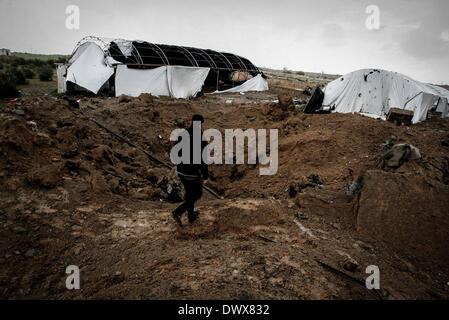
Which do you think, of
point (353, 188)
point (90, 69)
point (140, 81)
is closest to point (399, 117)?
point (353, 188)

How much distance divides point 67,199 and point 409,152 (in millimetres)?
6263

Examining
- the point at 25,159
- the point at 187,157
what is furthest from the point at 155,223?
the point at 25,159

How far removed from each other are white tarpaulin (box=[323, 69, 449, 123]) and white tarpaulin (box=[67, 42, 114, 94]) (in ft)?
43.6

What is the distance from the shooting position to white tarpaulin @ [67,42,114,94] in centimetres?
1319

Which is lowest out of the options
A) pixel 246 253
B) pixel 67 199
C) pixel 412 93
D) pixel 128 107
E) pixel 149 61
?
pixel 246 253

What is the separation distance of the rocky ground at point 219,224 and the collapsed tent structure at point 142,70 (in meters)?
7.75

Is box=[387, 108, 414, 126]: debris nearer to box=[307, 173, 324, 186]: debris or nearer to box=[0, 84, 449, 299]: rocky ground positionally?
box=[0, 84, 449, 299]: rocky ground

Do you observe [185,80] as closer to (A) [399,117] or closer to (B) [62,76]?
(B) [62,76]

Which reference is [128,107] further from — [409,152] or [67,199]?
[409,152]

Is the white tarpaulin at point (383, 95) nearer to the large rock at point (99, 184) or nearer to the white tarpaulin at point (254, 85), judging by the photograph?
the white tarpaulin at point (254, 85)

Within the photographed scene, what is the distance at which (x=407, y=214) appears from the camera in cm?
378

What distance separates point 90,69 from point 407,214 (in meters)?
15.4

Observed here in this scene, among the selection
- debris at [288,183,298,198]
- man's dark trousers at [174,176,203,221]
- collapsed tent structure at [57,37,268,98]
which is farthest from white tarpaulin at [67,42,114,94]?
debris at [288,183,298,198]
